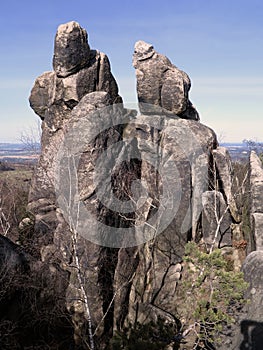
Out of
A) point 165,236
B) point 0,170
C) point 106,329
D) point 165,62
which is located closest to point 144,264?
point 165,236

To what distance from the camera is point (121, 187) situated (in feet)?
47.3

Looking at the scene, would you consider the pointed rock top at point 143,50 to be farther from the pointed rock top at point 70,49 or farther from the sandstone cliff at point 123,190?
the pointed rock top at point 70,49

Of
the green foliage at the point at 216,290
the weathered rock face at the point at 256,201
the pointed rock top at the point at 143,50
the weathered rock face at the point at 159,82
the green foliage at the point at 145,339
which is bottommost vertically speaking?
the green foliage at the point at 145,339

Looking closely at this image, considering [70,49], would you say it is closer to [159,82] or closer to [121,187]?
[159,82]

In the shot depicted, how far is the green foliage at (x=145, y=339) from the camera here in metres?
8.64

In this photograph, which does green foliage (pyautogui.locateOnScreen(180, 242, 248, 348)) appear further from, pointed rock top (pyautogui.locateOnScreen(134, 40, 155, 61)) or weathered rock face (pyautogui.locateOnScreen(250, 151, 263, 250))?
pointed rock top (pyautogui.locateOnScreen(134, 40, 155, 61))

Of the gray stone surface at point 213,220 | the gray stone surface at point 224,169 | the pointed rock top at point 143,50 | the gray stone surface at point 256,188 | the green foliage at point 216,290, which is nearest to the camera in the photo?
the green foliage at point 216,290

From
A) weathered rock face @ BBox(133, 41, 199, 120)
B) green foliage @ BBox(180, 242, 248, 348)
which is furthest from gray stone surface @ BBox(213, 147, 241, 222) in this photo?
green foliage @ BBox(180, 242, 248, 348)

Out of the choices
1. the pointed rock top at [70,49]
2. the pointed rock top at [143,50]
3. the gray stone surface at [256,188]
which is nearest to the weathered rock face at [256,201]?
the gray stone surface at [256,188]

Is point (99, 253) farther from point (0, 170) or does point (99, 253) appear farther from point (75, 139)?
point (0, 170)

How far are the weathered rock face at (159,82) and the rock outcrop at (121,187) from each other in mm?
48

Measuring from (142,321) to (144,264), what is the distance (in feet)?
7.58

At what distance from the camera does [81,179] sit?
13.3 metres

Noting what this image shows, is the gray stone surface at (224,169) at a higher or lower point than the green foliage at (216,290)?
higher
